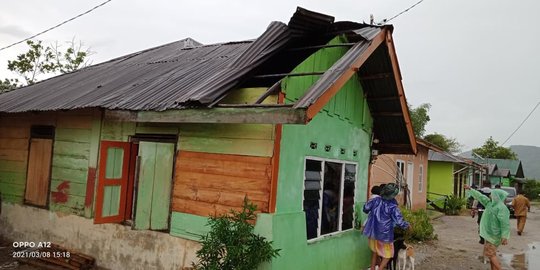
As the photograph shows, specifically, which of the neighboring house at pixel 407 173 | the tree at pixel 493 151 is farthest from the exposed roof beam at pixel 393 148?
the tree at pixel 493 151

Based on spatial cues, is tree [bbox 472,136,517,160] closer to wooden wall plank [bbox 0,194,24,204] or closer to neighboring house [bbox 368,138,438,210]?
neighboring house [bbox 368,138,438,210]

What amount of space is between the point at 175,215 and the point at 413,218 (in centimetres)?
921

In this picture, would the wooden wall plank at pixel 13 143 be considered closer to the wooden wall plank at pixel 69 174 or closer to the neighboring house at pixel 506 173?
the wooden wall plank at pixel 69 174

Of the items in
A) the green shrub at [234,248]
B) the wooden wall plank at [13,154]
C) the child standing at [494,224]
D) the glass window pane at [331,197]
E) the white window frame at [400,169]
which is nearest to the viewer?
the green shrub at [234,248]

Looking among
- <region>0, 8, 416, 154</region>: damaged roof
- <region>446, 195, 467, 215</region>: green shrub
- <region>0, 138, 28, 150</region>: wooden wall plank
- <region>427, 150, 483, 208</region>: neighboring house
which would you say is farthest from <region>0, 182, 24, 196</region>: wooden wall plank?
<region>427, 150, 483, 208</region>: neighboring house

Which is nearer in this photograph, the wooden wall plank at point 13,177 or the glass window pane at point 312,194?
the glass window pane at point 312,194

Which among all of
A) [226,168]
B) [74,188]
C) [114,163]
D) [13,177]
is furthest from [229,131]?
[13,177]

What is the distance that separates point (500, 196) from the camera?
8.00 metres

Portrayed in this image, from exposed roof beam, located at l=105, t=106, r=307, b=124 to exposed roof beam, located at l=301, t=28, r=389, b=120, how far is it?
17 cm

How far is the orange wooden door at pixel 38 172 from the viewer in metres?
8.02

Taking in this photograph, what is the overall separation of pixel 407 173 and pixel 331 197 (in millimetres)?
13065

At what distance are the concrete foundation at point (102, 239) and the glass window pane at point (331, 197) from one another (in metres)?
2.24

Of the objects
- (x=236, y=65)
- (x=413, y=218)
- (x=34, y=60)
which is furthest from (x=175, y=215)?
(x=34, y=60)

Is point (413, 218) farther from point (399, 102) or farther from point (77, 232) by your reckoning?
point (77, 232)
